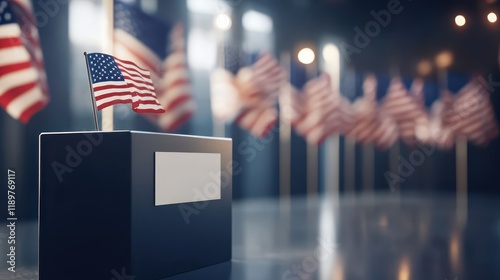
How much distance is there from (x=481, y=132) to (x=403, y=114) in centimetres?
150

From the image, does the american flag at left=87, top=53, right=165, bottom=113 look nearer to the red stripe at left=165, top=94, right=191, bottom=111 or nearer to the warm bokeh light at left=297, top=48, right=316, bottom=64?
the red stripe at left=165, top=94, right=191, bottom=111

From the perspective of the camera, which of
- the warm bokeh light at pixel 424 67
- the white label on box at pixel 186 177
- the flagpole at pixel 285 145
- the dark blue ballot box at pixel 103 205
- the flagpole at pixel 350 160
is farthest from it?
the warm bokeh light at pixel 424 67

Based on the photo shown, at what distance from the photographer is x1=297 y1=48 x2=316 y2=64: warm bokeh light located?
→ 8.04 meters

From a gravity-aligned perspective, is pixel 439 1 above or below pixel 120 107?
above

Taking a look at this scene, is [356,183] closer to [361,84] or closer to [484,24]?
[361,84]

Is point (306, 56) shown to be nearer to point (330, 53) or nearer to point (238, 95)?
point (330, 53)

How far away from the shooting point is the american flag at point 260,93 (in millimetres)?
7145

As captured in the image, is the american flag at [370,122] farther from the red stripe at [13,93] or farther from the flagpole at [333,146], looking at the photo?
the red stripe at [13,93]

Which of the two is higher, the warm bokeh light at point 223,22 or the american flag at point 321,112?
the warm bokeh light at point 223,22

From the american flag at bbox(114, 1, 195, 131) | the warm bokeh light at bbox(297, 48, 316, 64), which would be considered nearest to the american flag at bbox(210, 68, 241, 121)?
the american flag at bbox(114, 1, 195, 131)

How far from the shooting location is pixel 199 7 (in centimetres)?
649

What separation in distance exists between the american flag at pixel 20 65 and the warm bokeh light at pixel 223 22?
2679 mm

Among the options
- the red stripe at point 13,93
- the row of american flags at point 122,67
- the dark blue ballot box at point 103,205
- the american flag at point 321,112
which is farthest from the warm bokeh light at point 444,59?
the dark blue ballot box at point 103,205

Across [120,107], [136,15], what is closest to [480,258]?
[120,107]
